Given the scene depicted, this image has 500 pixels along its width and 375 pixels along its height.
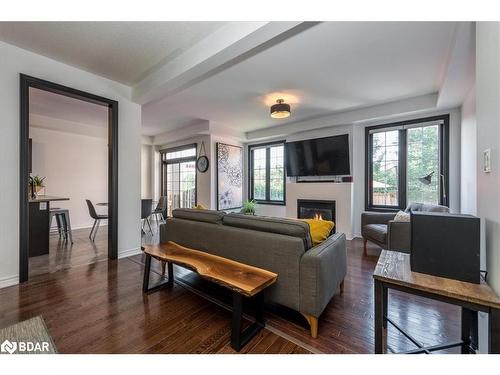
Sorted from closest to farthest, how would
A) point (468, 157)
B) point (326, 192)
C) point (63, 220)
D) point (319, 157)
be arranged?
point (468, 157), point (63, 220), point (326, 192), point (319, 157)

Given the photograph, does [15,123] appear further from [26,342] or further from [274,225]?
[274,225]

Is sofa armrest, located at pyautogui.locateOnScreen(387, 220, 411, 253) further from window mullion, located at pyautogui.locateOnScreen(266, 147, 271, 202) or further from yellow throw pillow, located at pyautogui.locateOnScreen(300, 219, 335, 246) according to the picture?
window mullion, located at pyautogui.locateOnScreen(266, 147, 271, 202)

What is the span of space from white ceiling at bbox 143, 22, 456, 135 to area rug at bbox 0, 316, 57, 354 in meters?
2.79

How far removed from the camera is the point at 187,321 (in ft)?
5.88

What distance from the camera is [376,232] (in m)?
3.39

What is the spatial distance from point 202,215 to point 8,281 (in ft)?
6.99

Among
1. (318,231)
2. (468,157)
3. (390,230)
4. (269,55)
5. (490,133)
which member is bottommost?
(390,230)

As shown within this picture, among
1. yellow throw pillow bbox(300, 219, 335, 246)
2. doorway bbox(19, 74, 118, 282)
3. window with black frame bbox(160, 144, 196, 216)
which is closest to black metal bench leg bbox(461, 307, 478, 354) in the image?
yellow throw pillow bbox(300, 219, 335, 246)

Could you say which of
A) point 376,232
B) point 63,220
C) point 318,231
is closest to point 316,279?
point 318,231

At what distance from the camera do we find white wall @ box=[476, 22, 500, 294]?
41.9 inches

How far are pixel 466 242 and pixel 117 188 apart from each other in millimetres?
3678

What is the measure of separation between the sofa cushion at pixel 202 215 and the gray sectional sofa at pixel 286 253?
0.01 metres

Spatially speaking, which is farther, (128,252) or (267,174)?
(267,174)
